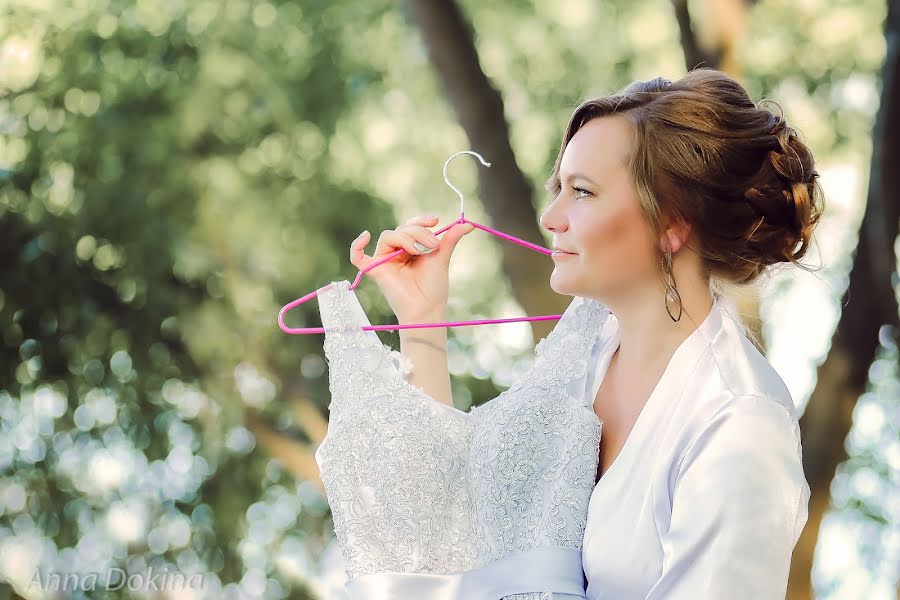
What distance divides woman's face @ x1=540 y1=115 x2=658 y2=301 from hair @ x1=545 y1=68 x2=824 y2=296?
2cm

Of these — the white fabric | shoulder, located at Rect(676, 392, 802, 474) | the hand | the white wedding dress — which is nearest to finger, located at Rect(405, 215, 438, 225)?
the hand

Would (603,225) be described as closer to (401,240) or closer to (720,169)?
(720,169)

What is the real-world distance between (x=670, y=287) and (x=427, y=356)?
46 cm

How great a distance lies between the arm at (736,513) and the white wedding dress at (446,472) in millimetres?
246

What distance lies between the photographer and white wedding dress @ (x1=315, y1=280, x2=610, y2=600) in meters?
1.59

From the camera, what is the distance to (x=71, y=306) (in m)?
4.48

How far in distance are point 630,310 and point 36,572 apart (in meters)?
4.04

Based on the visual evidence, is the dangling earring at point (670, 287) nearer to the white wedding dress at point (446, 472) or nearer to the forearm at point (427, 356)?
the white wedding dress at point (446, 472)

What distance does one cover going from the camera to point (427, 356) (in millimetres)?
1818

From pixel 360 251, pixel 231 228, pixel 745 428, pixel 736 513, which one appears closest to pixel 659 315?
pixel 745 428

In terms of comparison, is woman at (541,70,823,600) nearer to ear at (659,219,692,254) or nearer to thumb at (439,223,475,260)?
ear at (659,219,692,254)

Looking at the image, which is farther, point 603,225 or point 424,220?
point 424,220

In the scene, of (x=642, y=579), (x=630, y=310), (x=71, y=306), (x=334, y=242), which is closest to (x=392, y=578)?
(x=642, y=579)

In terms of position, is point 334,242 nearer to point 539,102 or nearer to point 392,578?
point 539,102
